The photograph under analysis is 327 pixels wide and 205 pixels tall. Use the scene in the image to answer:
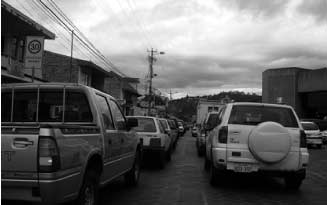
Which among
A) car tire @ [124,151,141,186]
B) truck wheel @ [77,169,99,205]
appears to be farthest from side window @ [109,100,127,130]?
truck wheel @ [77,169,99,205]

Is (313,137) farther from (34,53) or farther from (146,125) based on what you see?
(34,53)

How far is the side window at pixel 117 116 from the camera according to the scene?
771cm

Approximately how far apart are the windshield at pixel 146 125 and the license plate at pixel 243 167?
4.40m

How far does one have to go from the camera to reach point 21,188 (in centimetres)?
483

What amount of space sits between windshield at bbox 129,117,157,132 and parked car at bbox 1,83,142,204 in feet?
12.3

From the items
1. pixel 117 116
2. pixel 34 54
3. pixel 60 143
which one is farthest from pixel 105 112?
pixel 34 54

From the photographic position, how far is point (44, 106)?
6.87 m

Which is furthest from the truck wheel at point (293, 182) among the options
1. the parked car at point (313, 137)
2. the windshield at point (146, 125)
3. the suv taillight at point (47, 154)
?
the parked car at point (313, 137)

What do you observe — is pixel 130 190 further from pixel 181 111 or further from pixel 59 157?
pixel 181 111

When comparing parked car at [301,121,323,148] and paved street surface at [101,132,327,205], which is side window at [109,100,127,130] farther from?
parked car at [301,121,323,148]

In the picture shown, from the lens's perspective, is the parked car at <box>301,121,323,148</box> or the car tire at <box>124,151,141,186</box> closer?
the car tire at <box>124,151,141,186</box>

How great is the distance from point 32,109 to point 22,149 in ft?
7.46

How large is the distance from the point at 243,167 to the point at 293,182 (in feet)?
4.79

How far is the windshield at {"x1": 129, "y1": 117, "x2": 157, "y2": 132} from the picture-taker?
1270 cm
